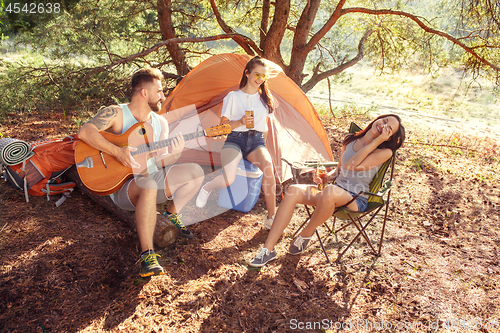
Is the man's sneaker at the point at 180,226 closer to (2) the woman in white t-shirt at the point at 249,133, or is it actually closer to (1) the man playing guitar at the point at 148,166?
(1) the man playing guitar at the point at 148,166

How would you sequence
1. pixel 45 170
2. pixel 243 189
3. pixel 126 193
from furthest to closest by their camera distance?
pixel 243 189 < pixel 45 170 < pixel 126 193

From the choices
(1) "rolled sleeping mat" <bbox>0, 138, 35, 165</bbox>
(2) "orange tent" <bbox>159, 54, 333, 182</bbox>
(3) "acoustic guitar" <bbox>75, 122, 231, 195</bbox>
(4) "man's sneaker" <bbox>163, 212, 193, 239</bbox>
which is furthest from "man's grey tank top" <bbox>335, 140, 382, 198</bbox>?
(1) "rolled sleeping mat" <bbox>0, 138, 35, 165</bbox>

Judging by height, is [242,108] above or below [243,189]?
above

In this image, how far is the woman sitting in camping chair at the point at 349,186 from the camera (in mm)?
2549

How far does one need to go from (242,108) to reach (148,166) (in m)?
1.23

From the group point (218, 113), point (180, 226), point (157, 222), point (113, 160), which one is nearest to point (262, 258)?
point (180, 226)

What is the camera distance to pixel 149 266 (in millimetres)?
2258

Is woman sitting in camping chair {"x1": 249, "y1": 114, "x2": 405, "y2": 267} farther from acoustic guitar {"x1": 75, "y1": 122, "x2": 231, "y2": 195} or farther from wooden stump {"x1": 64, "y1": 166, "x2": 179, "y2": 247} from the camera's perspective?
acoustic guitar {"x1": 75, "y1": 122, "x2": 231, "y2": 195}

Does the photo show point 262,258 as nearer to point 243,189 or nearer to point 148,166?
point 243,189

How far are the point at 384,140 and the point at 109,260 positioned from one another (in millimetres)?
2521

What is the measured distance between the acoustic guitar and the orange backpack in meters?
0.60

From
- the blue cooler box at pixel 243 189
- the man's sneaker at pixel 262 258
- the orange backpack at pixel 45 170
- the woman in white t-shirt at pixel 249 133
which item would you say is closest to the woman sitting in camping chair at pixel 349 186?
the man's sneaker at pixel 262 258

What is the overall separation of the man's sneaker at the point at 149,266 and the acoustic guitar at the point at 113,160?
26.2 inches

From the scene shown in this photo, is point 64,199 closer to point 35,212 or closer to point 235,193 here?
point 35,212
